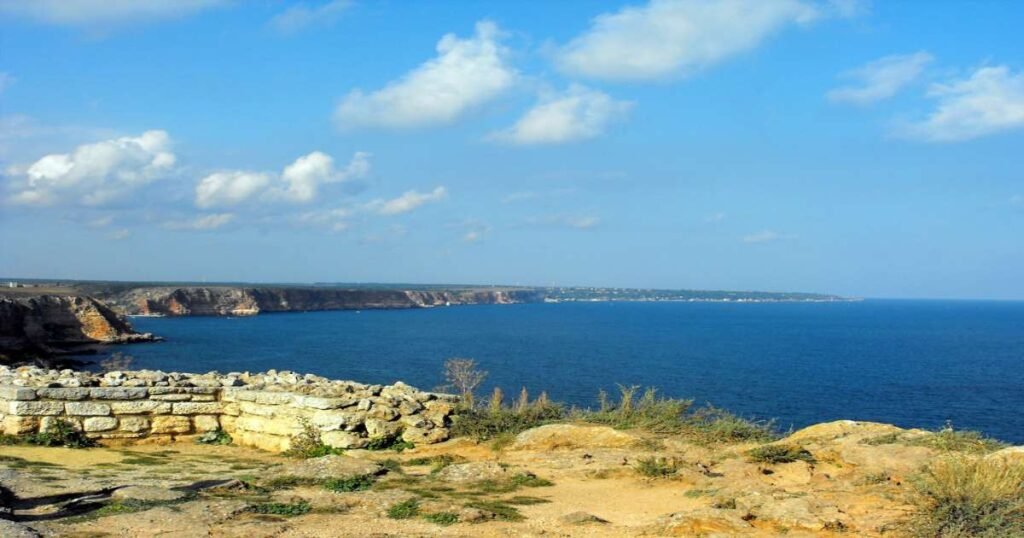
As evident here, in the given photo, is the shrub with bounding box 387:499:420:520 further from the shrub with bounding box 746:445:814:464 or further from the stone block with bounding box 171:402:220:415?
the stone block with bounding box 171:402:220:415

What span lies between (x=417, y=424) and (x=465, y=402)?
1.67 m

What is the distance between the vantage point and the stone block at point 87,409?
14.9 m

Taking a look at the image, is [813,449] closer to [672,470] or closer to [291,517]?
[672,470]

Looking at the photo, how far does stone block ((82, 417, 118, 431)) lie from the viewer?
48.8 ft

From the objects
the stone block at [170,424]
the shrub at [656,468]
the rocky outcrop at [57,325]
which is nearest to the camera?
the shrub at [656,468]

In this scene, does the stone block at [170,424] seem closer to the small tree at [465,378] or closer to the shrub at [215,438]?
the shrub at [215,438]

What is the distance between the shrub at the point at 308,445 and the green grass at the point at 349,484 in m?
3.07

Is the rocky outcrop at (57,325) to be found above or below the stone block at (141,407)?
below

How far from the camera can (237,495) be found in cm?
1005

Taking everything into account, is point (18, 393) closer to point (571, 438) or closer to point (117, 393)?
point (117, 393)

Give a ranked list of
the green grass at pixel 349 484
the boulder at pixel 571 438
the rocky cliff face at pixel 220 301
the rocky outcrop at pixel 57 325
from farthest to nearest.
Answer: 1. the rocky cliff face at pixel 220 301
2. the rocky outcrop at pixel 57 325
3. the boulder at pixel 571 438
4. the green grass at pixel 349 484

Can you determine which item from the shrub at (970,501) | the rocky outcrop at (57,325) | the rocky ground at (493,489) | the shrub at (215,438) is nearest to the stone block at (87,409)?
the rocky ground at (493,489)

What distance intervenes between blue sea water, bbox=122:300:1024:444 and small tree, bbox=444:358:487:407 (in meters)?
2.66

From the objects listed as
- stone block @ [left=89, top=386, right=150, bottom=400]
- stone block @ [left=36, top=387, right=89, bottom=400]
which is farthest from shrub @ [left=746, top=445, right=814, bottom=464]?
stone block @ [left=36, top=387, right=89, bottom=400]
